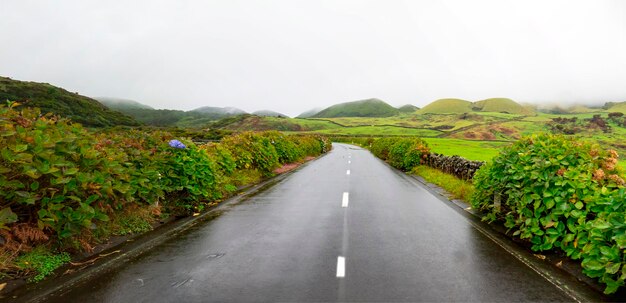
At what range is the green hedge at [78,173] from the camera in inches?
203

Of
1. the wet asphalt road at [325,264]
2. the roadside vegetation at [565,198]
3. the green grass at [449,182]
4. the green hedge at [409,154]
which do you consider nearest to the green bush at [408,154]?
the green hedge at [409,154]

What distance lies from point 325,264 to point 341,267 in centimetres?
27

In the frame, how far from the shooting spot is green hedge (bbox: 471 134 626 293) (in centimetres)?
464

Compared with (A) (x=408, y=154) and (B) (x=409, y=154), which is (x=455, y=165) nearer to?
(B) (x=409, y=154)

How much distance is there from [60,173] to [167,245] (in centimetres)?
208

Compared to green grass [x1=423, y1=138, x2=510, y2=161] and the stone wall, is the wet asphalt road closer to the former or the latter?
green grass [x1=423, y1=138, x2=510, y2=161]

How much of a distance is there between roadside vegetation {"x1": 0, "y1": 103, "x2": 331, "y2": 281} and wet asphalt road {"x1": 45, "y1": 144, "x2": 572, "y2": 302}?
120 centimetres

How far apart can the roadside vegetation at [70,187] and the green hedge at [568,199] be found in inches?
290

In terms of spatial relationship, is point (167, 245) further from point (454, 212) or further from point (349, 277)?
point (454, 212)

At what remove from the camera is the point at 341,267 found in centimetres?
526

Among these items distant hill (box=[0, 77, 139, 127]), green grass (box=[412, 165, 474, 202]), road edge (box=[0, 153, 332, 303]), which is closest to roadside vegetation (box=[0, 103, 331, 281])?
road edge (box=[0, 153, 332, 303])

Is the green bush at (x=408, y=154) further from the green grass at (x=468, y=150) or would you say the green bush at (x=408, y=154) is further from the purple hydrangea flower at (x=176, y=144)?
the purple hydrangea flower at (x=176, y=144)

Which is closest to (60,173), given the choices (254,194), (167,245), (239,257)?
(167,245)

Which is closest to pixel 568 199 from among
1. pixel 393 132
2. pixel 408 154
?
pixel 408 154
